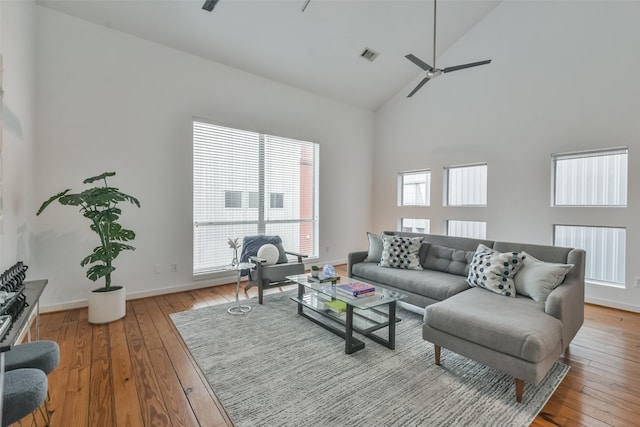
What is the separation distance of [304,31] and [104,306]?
4224 millimetres

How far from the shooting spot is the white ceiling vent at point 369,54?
468 cm

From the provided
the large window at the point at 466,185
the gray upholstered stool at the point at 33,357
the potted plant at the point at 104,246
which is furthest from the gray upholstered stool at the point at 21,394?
the large window at the point at 466,185

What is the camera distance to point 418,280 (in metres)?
3.15

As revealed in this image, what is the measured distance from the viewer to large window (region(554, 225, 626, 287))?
11.8ft

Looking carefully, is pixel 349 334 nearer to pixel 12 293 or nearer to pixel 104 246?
pixel 12 293

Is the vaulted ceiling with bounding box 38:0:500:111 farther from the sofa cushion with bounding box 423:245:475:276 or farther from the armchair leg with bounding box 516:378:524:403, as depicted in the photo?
the armchair leg with bounding box 516:378:524:403

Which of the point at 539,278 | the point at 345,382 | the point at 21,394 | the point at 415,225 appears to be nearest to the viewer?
the point at 21,394

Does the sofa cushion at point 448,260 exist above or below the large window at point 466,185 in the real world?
below

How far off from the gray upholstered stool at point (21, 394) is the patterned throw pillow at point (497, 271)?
3.13m

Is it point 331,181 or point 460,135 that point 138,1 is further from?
point 460,135

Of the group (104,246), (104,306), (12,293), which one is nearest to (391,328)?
(12,293)

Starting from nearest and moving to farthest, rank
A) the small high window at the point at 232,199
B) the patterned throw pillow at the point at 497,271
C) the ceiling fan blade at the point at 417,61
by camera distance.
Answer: the patterned throw pillow at the point at 497,271
the ceiling fan blade at the point at 417,61
the small high window at the point at 232,199

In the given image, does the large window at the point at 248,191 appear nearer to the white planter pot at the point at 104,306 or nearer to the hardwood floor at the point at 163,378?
the white planter pot at the point at 104,306

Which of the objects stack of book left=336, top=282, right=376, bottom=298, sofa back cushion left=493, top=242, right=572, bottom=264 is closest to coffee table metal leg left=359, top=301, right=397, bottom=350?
stack of book left=336, top=282, right=376, bottom=298
